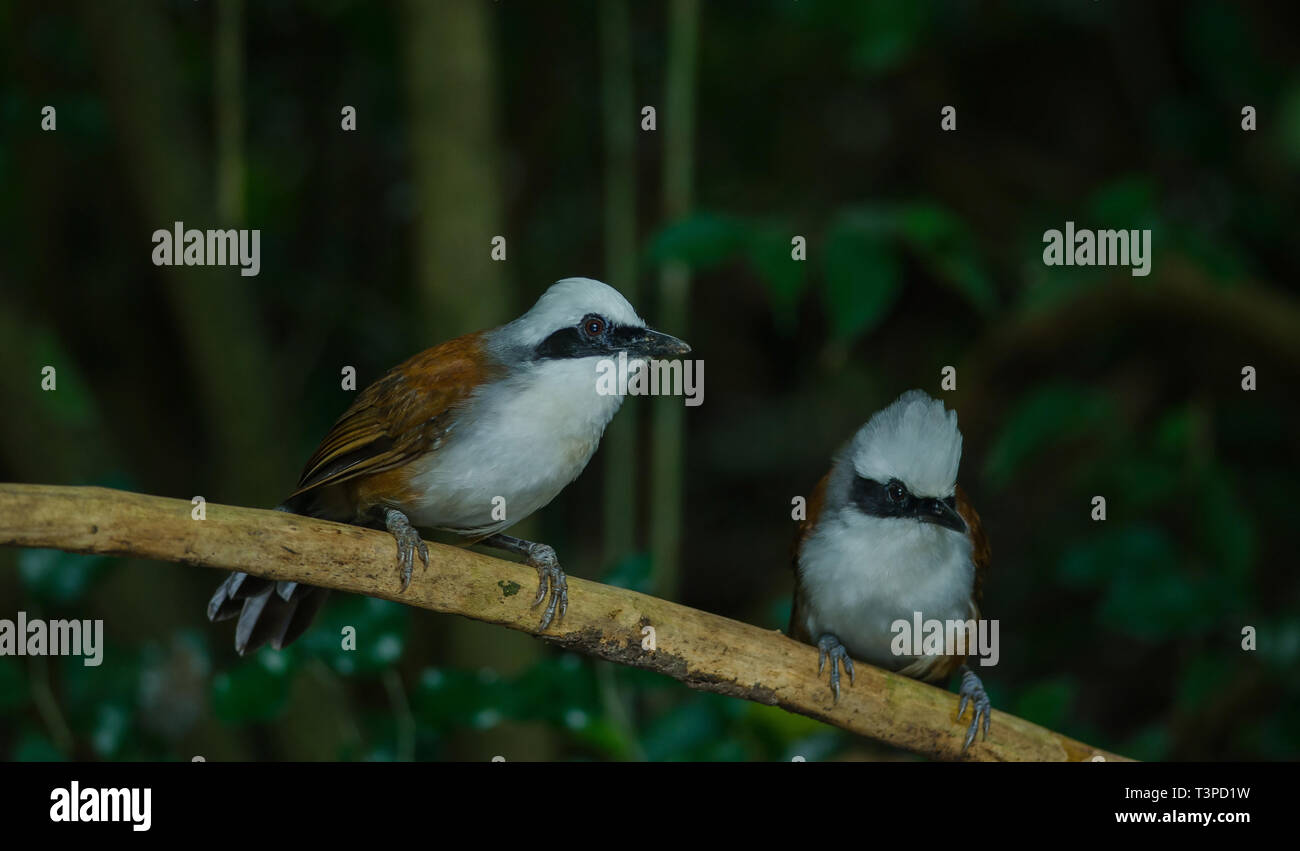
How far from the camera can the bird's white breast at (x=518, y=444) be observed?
1.92 meters

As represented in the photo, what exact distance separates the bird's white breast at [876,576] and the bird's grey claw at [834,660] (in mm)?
120

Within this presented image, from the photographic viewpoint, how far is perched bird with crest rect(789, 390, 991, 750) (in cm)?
200

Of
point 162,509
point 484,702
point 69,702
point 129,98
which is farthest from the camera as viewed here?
point 129,98

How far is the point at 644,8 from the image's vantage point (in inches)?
181

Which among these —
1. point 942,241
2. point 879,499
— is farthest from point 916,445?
point 942,241

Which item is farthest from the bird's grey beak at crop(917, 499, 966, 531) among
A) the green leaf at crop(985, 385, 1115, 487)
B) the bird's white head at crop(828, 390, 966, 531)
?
the green leaf at crop(985, 385, 1115, 487)

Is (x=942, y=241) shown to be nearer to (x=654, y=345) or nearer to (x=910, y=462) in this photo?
(x=910, y=462)

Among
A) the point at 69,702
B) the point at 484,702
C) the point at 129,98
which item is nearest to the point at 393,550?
the point at 484,702

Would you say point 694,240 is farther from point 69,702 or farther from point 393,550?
point 69,702

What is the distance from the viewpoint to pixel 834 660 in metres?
2.13

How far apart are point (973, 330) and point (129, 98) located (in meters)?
2.98

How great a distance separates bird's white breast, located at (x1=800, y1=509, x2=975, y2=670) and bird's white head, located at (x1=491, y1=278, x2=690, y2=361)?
1.88 feet

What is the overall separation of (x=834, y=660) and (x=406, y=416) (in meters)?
0.82

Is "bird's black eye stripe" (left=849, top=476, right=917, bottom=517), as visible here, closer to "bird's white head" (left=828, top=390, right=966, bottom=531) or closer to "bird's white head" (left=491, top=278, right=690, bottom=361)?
"bird's white head" (left=828, top=390, right=966, bottom=531)
